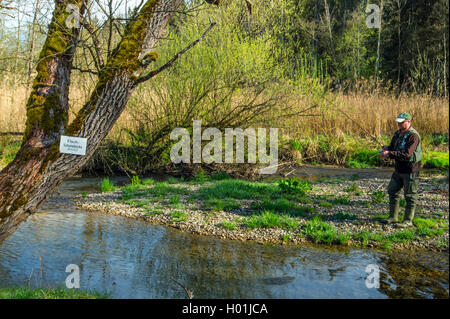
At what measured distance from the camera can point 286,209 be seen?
28.3 feet

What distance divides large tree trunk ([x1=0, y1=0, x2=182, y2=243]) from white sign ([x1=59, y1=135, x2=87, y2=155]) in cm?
13

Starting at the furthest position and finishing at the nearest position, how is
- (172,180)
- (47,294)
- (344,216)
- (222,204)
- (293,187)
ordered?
1. (172,180)
2. (293,187)
3. (222,204)
4. (344,216)
5. (47,294)

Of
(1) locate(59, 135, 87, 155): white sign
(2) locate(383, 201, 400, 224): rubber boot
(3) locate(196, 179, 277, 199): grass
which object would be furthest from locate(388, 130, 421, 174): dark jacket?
(1) locate(59, 135, 87, 155): white sign

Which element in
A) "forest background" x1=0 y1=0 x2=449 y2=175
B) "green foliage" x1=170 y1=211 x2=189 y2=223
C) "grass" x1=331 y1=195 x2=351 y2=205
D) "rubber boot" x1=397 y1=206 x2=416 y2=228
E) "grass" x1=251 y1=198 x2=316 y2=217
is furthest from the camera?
"forest background" x1=0 y1=0 x2=449 y2=175

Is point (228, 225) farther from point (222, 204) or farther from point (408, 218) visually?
point (408, 218)

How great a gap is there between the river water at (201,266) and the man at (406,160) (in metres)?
1.17

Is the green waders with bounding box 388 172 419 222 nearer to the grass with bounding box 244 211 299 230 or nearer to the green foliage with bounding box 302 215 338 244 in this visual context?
the green foliage with bounding box 302 215 338 244

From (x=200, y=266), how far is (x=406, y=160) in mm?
4048

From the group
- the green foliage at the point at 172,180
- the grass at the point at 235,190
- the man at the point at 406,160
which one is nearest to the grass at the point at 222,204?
the grass at the point at 235,190

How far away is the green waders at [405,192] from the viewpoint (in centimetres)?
728

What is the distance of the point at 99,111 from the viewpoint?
16.5 feet

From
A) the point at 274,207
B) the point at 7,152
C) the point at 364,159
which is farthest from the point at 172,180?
the point at 364,159

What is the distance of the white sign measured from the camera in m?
4.72
